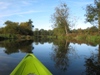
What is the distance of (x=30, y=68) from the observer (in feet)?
17.3

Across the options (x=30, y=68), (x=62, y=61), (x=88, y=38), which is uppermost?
(x=30, y=68)

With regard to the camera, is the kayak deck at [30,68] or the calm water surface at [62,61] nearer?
the kayak deck at [30,68]

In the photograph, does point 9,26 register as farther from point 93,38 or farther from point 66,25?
point 93,38

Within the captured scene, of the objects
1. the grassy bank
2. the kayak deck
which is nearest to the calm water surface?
the kayak deck

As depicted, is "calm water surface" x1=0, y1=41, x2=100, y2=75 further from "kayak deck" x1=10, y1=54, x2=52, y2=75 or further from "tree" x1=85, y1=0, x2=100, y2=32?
"tree" x1=85, y1=0, x2=100, y2=32

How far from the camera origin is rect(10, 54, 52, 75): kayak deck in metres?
5.00

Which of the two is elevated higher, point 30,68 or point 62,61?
point 30,68

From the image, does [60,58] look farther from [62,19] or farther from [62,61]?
[62,19]

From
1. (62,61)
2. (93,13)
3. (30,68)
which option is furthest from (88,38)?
(30,68)

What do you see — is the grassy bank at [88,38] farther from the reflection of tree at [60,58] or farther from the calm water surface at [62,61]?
the calm water surface at [62,61]

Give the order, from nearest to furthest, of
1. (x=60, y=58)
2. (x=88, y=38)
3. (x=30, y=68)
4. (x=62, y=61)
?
(x=30, y=68), (x=62, y=61), (x=60, y=58), (x=88, y=38)

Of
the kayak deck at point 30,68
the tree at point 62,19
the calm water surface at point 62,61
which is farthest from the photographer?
the tree at point 62,19

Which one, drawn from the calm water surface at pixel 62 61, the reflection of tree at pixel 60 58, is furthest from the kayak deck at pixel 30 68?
the reflection of tree at pixel 60 58

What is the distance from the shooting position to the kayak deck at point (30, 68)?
197 inches
